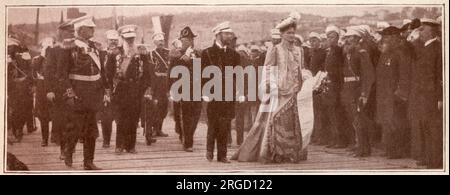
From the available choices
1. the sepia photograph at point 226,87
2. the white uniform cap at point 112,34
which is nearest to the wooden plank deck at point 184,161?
the sepia photograph at point 226,87

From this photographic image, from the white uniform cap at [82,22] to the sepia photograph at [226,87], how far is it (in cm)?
1

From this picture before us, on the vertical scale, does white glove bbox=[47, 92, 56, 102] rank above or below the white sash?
below

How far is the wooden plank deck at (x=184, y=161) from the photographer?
17.1ft

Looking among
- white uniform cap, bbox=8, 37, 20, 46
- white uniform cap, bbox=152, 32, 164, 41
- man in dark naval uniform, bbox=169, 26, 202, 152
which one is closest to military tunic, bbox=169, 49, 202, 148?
man in dark naval uniform, bbox=169, 26, 202, 152

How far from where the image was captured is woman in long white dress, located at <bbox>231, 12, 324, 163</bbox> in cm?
524

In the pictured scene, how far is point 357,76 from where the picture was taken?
17.2ft

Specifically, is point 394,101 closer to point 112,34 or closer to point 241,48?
→ point 241,48

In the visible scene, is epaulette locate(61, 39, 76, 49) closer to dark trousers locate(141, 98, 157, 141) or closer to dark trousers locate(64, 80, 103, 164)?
dark trousers locate(64, 80, 103, 164)

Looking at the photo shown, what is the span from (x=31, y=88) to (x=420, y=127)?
3.66m

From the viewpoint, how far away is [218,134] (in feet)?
17.2

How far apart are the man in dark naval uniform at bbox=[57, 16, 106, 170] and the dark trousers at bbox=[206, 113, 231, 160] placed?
3.44ft

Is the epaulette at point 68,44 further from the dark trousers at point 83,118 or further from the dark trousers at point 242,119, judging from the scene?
the dark trousers at point 242,119

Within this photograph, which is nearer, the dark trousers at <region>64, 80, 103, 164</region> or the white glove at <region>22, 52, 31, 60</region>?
the dark trousers at <region>64, 80, 103, 164</region>
